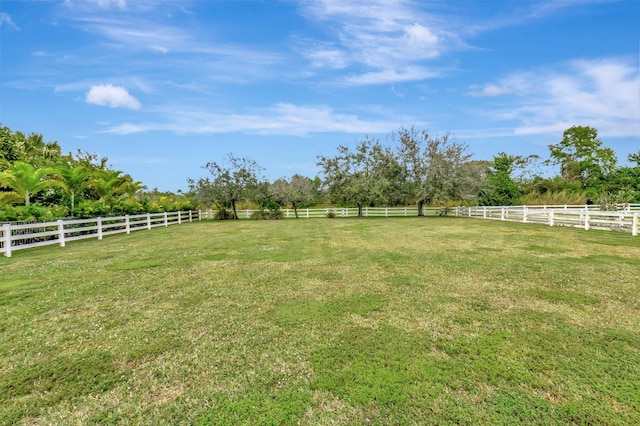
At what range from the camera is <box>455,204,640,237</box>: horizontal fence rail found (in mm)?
11453

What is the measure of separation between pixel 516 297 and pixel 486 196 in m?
28.6

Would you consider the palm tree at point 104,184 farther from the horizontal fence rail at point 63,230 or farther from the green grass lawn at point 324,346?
the green grass lawn at point 324,346

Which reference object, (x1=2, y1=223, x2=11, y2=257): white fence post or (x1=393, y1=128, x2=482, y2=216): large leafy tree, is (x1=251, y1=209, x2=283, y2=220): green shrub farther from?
(x1=2, y1=223, x2=11, y2=257): white fence post

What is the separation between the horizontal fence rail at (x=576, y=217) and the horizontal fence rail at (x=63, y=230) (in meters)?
20.0

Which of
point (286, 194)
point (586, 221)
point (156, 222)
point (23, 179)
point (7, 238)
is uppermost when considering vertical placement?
point (23, 179)

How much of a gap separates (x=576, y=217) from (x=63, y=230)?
21.3 meters

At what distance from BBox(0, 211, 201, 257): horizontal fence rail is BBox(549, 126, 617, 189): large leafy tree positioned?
44253 millimetres

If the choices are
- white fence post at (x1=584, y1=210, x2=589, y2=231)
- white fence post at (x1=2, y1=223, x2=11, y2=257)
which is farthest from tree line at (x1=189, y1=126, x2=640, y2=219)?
white fence post at (x1=2, y1=223, x2=11, y2=257)

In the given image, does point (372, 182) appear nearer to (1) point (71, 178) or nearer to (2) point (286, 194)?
(2) point (286, 194)

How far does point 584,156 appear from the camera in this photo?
116 feet

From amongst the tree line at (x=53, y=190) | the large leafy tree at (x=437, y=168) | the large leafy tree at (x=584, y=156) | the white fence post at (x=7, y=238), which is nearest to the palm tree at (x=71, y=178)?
the tree line at (x=53, y=190)

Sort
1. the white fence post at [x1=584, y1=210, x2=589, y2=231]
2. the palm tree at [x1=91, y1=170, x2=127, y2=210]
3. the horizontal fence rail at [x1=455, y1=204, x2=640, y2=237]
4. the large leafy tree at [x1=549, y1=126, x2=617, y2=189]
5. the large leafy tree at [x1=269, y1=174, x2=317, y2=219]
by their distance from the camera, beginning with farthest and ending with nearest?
the large leafy tree at [x1=549, y1=126, x2=617, y2=189]
the large leafy tree at [x1=269, y1=174, x2=317, y2=219]
the palm tree at [x1=91, y1=170, x2=127, y2=210]
the white fence post at [x1=584, y1=210, x2=589, y2=231]
the horizontal fence rail at [x1=455, y1=204, x2=640, y2=237]

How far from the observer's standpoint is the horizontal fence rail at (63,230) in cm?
884

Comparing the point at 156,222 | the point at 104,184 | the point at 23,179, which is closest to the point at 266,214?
the point at 156,222
